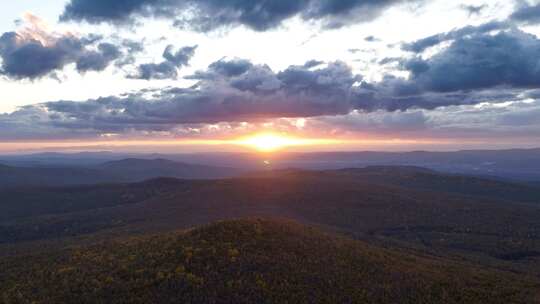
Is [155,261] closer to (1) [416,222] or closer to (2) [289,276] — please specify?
(2) [289,276]

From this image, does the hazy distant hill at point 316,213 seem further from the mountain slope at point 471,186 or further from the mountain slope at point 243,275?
the mountain slope at point 243,275

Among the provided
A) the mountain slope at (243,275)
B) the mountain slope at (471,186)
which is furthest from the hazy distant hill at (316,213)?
the mountain slope at (243,275)

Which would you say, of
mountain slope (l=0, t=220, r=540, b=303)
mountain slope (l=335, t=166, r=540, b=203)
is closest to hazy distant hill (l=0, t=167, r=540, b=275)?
mountain slope (l=335, t=166, r=540, b=203)

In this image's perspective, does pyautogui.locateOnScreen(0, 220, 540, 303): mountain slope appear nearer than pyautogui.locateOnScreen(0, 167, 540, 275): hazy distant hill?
Yes

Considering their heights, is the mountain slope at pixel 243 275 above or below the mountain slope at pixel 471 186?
above

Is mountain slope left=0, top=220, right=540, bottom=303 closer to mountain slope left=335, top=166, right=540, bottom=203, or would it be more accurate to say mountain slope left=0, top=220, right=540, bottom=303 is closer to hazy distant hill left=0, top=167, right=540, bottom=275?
hazy distant hill left=0, top=167, right=540, bottom=275

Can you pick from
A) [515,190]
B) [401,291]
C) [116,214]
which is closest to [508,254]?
[401,291]

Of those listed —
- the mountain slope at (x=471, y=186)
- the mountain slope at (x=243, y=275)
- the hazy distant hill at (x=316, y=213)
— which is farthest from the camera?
the mountain slope at (x=471, y=186)

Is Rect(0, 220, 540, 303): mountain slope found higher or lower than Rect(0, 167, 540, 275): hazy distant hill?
higher
